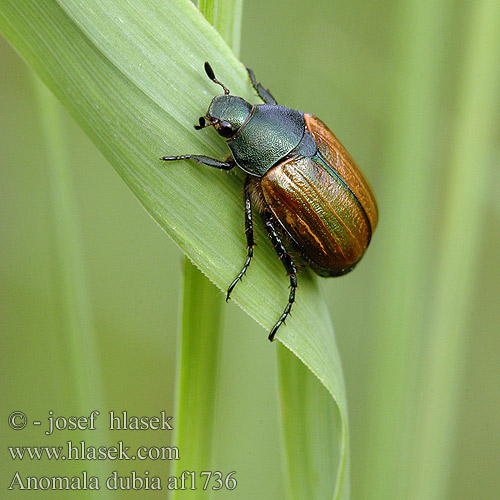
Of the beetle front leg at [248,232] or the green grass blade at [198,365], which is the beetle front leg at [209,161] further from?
the green grass blade at [198,365]

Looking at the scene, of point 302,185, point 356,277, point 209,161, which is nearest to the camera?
point 209,161

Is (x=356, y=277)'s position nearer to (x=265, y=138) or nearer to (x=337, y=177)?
(x=337, y=177)

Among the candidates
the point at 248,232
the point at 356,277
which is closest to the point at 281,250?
the point at 248,232

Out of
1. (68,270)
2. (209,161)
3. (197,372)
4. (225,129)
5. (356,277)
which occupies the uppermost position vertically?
(225,129)

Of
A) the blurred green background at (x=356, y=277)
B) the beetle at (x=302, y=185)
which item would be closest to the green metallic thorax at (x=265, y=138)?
the beetle at (x=302, y=185)

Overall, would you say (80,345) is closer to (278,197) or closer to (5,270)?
(278,197)

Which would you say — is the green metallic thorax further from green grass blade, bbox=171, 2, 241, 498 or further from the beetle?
green grass blade, bbox=171, 2, 241, 498
